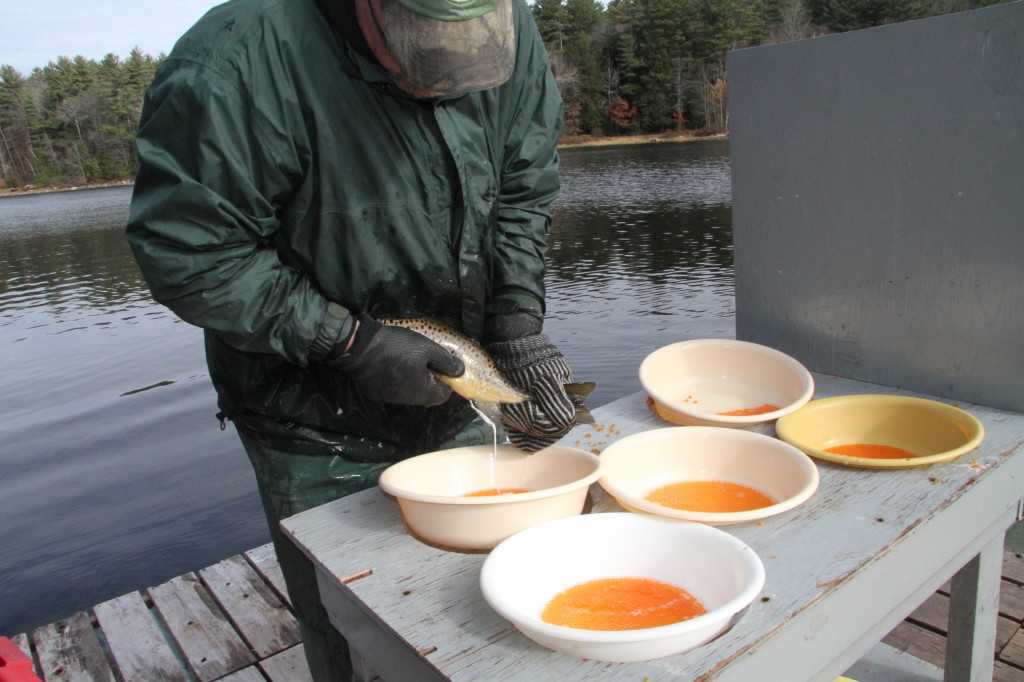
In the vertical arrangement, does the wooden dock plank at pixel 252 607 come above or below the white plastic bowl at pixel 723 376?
below

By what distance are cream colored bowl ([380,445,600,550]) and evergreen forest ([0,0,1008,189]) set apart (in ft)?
136

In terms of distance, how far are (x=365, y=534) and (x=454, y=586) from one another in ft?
1.03

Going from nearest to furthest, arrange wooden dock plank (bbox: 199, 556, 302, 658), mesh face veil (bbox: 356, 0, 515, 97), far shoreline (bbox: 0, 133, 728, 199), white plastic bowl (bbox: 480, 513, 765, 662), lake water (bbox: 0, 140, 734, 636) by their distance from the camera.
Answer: white plastic bowl (bbox: 480, 513, 765, 662), mesh face veil (bbox: 356, 0, 515, 97), wooden dock plank (bbox: 199, 556, 302, 658), lake water (bbox: 0, 140, 734, 636), far shoreline (bbox: 0, 133, 728, 199)

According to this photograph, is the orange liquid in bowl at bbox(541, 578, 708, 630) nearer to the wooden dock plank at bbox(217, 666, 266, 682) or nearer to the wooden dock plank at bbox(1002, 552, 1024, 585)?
the wooden dock plank at bbox(217, 666, 266, 682)

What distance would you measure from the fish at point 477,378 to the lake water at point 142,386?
3.99 meters

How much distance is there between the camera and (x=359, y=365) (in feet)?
6.17

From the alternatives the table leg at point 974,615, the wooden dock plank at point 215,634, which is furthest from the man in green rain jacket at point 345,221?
the table leg at point 974,615

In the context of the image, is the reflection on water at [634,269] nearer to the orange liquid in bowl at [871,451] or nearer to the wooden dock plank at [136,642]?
the wooden dock plank at [136,642]

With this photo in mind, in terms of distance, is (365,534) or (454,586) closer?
(454,586)

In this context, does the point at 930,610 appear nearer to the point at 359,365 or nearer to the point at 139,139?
the point at 359,365

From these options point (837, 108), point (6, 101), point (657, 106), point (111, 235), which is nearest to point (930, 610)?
point (837, 108)

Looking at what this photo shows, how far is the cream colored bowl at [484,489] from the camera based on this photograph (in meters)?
1.47

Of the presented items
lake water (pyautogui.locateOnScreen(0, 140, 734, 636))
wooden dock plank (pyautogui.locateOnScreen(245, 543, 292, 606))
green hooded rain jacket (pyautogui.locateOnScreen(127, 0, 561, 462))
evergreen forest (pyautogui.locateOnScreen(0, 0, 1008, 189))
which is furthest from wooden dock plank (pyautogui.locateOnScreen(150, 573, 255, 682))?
evergreen forest (pyautogui.locateOnScreen(0, 0, 1008, 189))

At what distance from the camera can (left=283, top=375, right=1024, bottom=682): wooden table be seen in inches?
48.2
